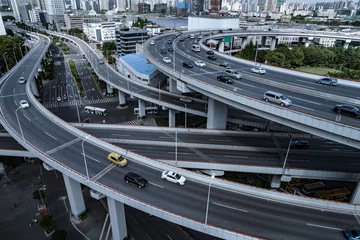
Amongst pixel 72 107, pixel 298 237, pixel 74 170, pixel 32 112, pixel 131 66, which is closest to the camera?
pixel 298 237

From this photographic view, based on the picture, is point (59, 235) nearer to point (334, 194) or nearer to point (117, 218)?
point (117, 218)

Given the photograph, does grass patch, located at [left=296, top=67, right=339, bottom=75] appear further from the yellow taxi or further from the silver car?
the yellow taxi

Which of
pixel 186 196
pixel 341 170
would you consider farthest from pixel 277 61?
pixel 186 196

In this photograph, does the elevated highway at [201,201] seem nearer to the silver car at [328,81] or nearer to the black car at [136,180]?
the black car at [136,180]

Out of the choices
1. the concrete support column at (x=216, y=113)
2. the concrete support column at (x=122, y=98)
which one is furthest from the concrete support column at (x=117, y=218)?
the concrete support column at (x=122, y=98)

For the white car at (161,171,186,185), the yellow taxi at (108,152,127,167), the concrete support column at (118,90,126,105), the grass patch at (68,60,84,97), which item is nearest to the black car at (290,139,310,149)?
the white car at (161,171,186,185)

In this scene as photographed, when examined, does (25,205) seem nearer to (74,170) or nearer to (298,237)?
(74,170)
